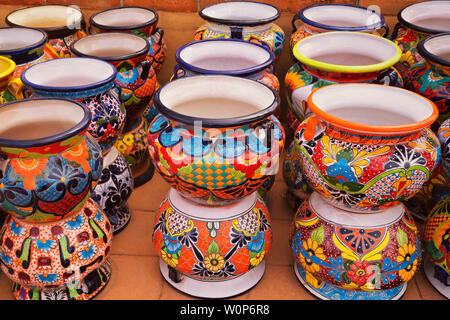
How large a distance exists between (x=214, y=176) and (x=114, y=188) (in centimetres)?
51

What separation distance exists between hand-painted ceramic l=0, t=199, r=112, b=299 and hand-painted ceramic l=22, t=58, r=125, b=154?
253 mm

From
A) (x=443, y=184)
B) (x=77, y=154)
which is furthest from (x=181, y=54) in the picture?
(x=443, y=184)

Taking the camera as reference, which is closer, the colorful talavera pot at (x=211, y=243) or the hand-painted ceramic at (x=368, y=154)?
the hand-painted ceramic at (x=368, y=154)

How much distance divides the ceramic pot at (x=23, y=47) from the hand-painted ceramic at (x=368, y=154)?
0.88m

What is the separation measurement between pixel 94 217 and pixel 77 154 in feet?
0.80

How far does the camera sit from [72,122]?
3.79 ft

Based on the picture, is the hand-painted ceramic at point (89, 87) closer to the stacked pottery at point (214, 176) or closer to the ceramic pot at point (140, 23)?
the stacked pottery at point (214, 176)

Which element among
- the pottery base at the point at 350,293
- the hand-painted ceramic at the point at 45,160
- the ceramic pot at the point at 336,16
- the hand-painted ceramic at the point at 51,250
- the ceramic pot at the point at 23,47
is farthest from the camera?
the ceramic pot at the point at 336,16

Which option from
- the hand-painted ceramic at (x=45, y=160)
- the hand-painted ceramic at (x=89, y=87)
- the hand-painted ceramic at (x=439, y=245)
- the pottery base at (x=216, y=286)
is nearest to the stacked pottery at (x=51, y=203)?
the hand-painted ceramic at (x=45, y=160)

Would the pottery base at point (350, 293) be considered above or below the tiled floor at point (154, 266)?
above

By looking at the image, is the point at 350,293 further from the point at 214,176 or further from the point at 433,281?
the point at 214,176

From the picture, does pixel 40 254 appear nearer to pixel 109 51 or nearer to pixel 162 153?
pixel 162 153

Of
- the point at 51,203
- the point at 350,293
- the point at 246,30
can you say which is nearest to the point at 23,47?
the point at 51,203

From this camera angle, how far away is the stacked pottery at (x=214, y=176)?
1079 millimetres
